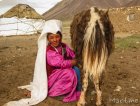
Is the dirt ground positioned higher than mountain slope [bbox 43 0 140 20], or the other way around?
mountain slope [bbox 43 0 140 20]

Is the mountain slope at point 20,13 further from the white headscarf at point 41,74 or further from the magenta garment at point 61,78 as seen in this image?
the magenta garment at point 61,78

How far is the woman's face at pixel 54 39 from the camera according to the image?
5.09 m

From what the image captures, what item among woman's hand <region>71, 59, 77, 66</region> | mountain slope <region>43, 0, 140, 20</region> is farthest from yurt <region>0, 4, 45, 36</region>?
mountain slope <region>43, 0, 140, 20</region>

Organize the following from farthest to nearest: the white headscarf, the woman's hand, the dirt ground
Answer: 1. the dirt ground
2. the white headscarf
3. the woman's hand

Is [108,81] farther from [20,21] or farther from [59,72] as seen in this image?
[20,21]

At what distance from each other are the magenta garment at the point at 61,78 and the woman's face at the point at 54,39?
10 cm

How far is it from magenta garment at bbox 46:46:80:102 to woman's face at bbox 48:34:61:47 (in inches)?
4.1

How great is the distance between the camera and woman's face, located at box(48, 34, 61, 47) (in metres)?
5.09

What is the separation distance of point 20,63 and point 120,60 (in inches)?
95.2

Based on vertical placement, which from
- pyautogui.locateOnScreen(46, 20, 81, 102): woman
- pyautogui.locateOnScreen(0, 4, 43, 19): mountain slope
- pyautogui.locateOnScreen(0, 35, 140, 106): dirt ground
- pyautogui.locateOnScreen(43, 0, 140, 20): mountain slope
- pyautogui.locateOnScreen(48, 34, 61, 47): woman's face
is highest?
pyautogui.locateOnScreen(43, 0, 140, 20): mountain slope

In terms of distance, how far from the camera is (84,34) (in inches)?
180

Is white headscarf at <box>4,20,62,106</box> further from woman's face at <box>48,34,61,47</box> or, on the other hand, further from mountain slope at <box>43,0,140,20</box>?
mountain slope at <box>43,0,140,20</box>

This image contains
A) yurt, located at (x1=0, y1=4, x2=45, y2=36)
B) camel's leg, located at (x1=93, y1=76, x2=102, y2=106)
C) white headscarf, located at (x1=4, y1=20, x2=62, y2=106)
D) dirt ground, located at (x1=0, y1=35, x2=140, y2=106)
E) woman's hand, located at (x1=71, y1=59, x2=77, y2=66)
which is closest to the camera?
camel's leg, located at (x1=93, y1=76, x2=102, y2=106)

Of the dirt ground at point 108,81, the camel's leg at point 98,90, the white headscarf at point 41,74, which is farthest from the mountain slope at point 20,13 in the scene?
the camel's leg at point 98,90
